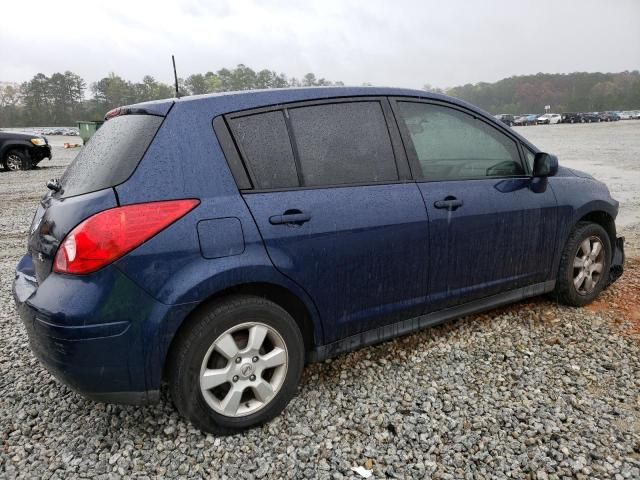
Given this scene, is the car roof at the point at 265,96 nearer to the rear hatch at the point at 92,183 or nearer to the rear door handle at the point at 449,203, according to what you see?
the rear hatch at the point at 92,183

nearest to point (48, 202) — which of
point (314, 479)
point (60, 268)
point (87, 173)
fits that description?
point (87, 173)

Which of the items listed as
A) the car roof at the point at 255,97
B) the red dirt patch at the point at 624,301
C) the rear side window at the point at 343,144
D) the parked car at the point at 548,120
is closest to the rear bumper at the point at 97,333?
the car roof at the point at 255,97

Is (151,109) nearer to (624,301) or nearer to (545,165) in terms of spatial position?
(545,165)

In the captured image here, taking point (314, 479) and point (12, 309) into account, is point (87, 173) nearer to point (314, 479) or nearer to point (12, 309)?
point (314, 479)

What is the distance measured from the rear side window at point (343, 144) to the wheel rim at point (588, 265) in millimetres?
1956

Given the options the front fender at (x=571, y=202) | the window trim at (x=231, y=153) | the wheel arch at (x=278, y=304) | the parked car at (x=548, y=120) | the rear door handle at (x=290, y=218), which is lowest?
the parked car at (x=548, y=120)

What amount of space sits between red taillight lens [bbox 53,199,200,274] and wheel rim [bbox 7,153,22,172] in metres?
16.8

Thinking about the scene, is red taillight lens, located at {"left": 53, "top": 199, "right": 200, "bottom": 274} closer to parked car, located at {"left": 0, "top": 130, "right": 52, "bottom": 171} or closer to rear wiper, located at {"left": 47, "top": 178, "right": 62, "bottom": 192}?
rear wiper, located at {"left": 47, "top": 178, "right": 62, "bottom": 192}

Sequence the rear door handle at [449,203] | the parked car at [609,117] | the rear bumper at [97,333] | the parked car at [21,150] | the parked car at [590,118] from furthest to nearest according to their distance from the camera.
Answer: the parked car at [609,117] → the parked car at [590,118] → the parked car at [21,150] → the rear door handle at [449,203] → the rear bumper at [97,333]

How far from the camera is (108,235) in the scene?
2.17 meters

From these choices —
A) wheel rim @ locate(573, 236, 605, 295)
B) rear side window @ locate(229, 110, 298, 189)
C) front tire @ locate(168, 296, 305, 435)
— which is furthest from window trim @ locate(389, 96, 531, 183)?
front tire @ locate(168, 296, 305, 435)

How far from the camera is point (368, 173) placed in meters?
2.88

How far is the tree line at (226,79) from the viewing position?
82750mm

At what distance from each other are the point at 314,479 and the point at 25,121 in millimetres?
98804
